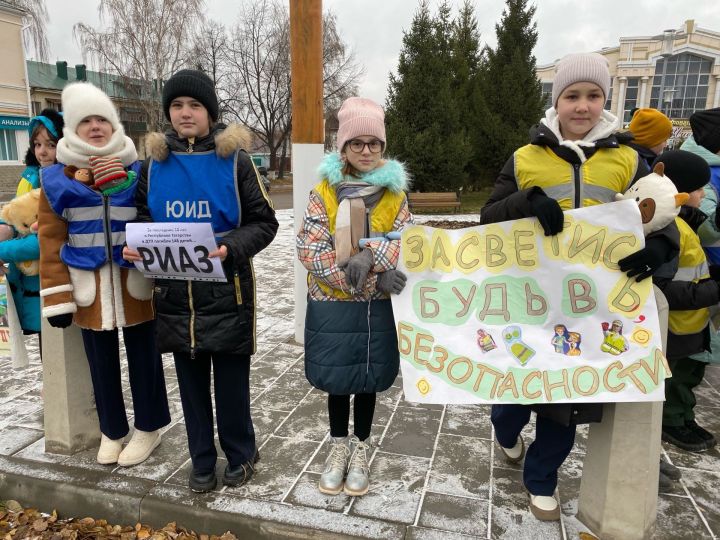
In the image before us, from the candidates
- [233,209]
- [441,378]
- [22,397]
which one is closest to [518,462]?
[441,378]

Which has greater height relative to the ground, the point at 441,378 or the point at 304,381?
the point at 441,378

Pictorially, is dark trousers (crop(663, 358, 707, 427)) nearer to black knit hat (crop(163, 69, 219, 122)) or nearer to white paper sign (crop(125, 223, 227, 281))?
white paper sign (crop(125, 223, 227, 281))

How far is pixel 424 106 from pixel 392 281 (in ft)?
43.3

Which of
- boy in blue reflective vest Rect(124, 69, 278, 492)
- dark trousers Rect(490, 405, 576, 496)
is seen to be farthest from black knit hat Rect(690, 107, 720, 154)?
boy in blue reflective vest Rect(124, 69, 278, 492)

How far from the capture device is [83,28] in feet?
87.4

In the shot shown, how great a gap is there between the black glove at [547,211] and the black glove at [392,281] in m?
0.66

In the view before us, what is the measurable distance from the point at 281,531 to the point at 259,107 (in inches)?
1525

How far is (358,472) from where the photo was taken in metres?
2.84

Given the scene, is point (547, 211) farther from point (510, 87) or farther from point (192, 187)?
point (510, 87)

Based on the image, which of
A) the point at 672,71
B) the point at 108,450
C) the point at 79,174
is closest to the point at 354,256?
the point at 79,174

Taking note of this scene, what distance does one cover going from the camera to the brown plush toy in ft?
9.02

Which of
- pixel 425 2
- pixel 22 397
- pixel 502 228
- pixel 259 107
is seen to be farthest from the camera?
pixel 259 107

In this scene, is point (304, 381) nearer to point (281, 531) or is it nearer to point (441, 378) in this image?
point (281, 531)

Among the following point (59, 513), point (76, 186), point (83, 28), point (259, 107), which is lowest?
Answer: point (59, 513)
